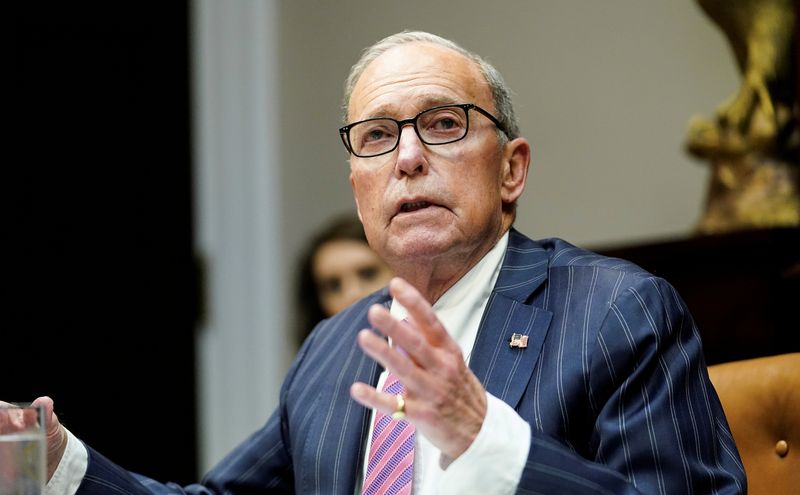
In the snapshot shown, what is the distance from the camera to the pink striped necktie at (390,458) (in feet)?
5.57

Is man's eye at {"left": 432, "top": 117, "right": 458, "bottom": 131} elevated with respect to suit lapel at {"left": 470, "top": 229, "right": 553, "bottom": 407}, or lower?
elevated

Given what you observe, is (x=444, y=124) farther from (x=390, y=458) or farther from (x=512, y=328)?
(x=390, y=458)

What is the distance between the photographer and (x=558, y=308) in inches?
69.6

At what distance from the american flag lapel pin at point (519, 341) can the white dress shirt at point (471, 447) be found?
10 centimetres

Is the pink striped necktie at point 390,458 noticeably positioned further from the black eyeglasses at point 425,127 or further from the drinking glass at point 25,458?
the drinking glass at point 25,458

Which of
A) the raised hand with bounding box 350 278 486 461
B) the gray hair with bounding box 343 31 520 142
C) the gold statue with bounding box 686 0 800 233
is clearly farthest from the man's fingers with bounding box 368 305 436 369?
the gold statue with bounding box 686 0 800 233

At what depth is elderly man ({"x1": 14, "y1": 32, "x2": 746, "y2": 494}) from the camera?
1396 millimetres

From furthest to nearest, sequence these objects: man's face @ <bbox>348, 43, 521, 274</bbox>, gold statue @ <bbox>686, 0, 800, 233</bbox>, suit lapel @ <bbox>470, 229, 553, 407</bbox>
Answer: gold statue @ <bbox>686, 0, 800, 233</bbox>
man's face @ <bbox>348, 43, 521, 274</bbox>
suit lapel @ <bbox>470, 229, 553, 407</bbox>

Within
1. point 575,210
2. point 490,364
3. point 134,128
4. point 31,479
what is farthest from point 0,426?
point 134,128

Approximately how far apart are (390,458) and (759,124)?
1.63 m

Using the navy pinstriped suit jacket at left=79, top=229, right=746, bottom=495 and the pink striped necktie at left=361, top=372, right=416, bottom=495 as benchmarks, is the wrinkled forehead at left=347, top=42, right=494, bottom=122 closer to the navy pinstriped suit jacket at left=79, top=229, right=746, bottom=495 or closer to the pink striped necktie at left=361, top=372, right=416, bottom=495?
the navy pinstriped suit jacket at left=79, top=229, right=746, bottom=495

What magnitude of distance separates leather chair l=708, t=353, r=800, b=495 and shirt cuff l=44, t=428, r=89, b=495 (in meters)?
1.04

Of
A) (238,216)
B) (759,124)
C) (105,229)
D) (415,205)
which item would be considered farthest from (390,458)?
(238,216)

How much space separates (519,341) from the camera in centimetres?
174
